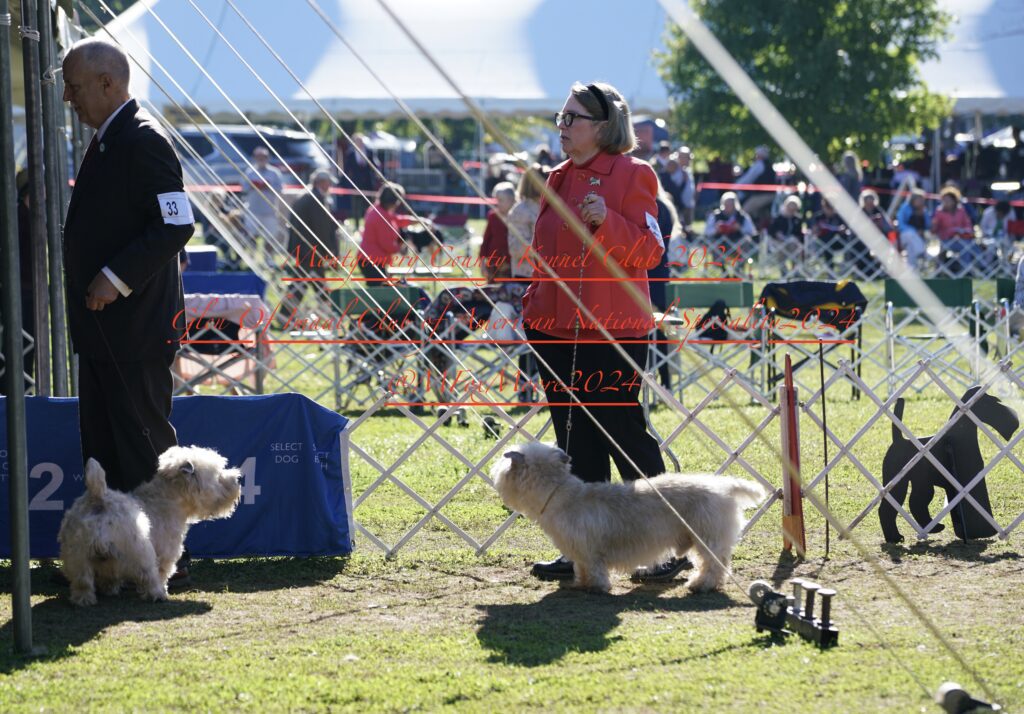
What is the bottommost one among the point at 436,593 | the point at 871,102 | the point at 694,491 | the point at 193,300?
the point at 436,593

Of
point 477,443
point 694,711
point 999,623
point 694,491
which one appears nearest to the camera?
point 694,711

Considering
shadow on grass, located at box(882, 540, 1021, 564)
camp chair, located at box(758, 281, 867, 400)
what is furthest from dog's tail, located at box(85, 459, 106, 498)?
camp chair, located at box(758, 281, 867, 400)

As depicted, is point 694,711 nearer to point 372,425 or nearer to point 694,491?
point 694,491

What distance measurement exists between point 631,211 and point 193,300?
550 cm

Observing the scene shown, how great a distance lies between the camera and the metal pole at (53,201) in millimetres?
5684

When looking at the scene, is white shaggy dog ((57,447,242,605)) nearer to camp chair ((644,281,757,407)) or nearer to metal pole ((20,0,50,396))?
metal pole ((20,0,50,396))

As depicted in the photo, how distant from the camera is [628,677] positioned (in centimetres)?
380

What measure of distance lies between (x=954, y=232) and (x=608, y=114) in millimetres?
15806

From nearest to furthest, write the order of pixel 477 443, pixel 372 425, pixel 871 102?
pixel 477 443 < pixel 372 425 < pixel 871 102

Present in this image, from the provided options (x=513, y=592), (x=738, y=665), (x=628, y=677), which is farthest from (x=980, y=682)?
(x=513, y=592)

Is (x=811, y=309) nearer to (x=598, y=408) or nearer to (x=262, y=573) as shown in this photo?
(x=598, y=408)

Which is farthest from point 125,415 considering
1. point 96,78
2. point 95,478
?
point 96,78

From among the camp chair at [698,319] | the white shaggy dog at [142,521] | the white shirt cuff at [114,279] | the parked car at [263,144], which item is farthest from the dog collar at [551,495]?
the parked car at [263,144]

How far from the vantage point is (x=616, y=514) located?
189 inches
